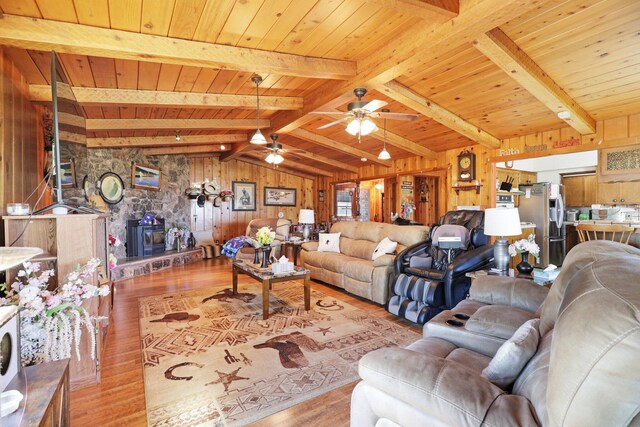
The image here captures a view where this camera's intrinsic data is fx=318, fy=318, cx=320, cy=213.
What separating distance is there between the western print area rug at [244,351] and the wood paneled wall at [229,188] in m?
4.63

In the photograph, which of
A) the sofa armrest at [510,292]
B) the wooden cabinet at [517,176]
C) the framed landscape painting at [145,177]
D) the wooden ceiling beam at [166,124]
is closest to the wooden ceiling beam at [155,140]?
the framed landscape painting at [145,177]

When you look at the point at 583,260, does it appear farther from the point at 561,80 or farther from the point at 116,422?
the point at 561,80

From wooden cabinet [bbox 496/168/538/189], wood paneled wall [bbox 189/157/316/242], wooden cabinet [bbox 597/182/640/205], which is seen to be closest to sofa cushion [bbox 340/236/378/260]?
wooden cabinet [bbox 496/168/538/189]

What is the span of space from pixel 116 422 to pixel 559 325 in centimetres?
236

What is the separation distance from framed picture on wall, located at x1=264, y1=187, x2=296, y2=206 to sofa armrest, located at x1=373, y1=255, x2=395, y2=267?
6.25 metres

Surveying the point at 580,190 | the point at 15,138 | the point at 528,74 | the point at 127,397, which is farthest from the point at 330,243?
the point at 580,190

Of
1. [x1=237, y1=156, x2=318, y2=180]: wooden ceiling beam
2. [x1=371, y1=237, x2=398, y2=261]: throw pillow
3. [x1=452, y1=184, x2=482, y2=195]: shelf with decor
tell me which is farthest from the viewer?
[x1=237, y1=156, x2=318, y2=180]: wooden ceiling beam

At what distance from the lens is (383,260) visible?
13.4ft

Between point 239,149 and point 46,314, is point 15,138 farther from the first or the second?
point 239,149

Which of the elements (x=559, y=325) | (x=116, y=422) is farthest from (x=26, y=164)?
(x=559, y=325)

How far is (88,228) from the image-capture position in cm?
238

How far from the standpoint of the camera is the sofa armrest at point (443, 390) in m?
1.01

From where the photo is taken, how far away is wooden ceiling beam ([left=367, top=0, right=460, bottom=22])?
2047 mm

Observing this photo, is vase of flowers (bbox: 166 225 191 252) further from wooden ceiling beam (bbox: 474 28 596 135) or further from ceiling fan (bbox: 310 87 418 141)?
wooden ceiling beam (bbox: 474 28 596 135)
